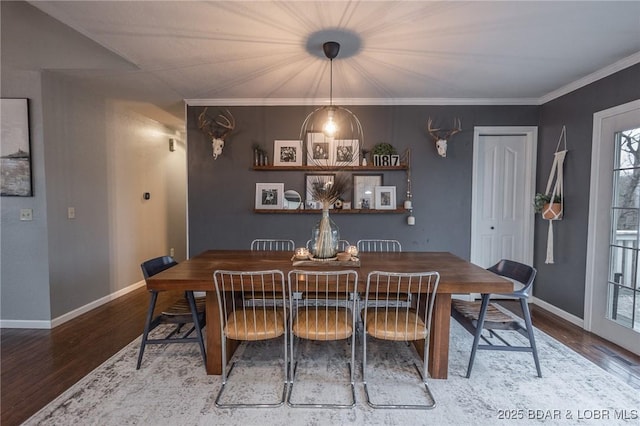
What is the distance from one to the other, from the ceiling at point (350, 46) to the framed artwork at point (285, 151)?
1.99ft

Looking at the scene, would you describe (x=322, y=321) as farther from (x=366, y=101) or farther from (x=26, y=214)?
(x=26, y=214)

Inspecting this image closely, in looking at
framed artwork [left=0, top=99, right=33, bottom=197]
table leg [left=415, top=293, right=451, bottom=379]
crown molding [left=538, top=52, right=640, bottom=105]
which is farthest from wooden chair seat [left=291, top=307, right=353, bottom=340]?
crown molding [left=538, top=52, right=640, bottom=105]

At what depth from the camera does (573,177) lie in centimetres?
317

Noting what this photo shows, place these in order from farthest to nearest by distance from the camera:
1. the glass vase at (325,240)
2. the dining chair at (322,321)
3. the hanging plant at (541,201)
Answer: the hanging plant at (541,201)
the glass vase at (325,240)
the dining chair at (322,321)

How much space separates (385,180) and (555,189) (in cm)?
190

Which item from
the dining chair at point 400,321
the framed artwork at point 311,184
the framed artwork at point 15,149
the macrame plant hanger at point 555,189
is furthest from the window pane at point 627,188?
the framed artwork at point 15,149

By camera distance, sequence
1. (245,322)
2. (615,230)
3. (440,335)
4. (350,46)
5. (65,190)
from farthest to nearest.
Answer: (65,190)
(615,230)
(350,46)
(440,335)
(245,322)

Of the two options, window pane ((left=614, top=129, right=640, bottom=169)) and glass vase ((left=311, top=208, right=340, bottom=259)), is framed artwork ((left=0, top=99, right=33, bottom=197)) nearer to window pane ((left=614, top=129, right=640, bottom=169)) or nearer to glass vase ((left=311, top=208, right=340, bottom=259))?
glass vase ((left=311, top=208, right=340, bottom=259))

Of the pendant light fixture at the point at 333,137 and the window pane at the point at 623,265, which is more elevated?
the pendant light fixture at the point at 333,137

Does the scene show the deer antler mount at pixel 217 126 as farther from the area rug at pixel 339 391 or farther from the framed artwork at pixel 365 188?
the area rug at pixel 339 391

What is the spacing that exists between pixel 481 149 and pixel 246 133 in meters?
3.14

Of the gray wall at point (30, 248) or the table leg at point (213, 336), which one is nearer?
the table leg at point (213, 336)

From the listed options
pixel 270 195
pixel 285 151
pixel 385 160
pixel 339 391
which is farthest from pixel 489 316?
pixel 285 151

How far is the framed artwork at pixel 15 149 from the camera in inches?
111
